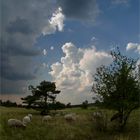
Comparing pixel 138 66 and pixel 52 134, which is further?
pixel 138 66

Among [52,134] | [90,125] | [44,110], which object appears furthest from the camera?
[44,110]

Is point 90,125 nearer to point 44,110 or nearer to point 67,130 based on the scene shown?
point 67,130

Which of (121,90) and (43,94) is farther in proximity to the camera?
(43,94)

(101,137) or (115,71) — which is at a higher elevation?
(115,71)

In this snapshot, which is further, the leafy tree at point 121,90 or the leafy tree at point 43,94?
the leafy tree at point 43,94

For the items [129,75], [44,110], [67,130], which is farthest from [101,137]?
[44,110]

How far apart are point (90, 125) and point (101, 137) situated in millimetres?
4487

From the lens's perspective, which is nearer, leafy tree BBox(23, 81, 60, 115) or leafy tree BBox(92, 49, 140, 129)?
leafy tree BBox(92, 49, 140, 129)

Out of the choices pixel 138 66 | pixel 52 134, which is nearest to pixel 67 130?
pixel 52 134

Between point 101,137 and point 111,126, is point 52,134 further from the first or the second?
point 111,126

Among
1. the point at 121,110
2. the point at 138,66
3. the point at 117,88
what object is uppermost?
the point at 138,66

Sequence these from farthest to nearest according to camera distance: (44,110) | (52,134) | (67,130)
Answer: (44,110) < (67,130) < (52,134)

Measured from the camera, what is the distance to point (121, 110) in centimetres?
3722

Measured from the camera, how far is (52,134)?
29.4 metres
